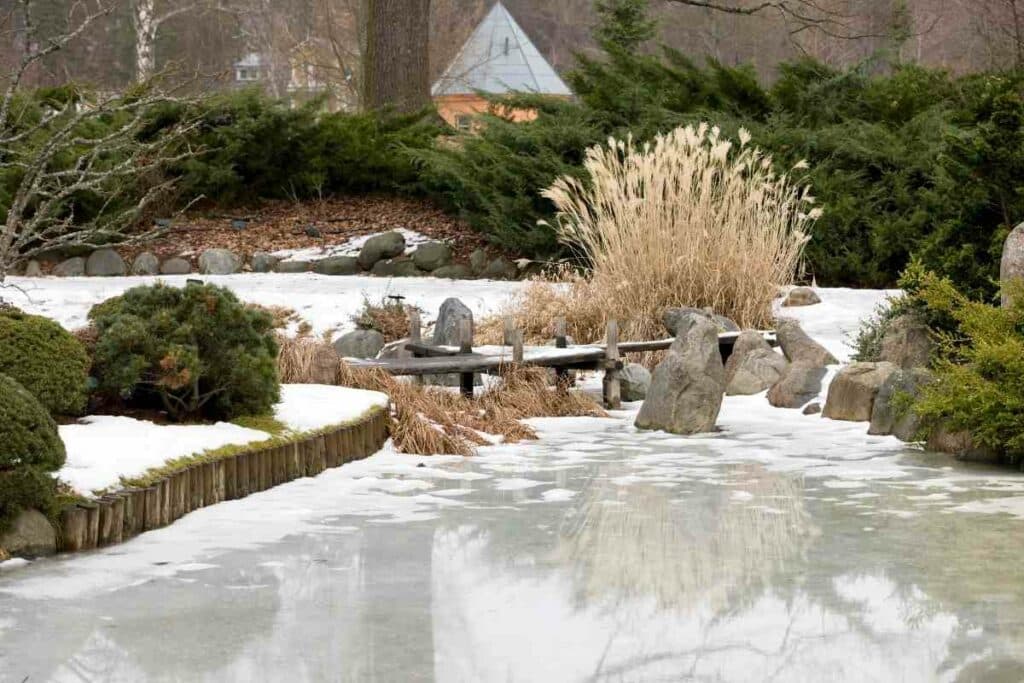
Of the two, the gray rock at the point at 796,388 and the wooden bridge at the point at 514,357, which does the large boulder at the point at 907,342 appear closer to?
the gray rock at the point at 796,388

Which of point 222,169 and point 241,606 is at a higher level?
point 222,169

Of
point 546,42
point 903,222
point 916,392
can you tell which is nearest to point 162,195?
point 903,222

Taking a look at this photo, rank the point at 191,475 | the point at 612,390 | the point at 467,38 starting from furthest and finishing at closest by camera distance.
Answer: the point at 467,38 < the point at 612,390 < the point at 191,475

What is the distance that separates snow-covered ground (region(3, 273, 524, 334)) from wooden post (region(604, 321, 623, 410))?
2354 millimetres

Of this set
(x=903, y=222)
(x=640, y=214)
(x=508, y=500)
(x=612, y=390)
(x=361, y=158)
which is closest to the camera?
(x=508, y=500)

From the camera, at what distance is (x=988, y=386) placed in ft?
24.0

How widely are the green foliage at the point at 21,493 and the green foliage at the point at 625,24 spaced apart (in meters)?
14.9

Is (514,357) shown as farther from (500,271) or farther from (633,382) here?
(500,271)

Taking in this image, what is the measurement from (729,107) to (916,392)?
29.7ft

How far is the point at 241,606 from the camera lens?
4.65 meters

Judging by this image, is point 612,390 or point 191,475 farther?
point 612,390

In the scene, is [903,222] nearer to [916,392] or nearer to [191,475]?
[916,392]

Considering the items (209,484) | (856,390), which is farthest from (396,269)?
(209,484)

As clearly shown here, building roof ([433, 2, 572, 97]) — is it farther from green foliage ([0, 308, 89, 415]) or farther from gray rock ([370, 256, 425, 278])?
green foliage ([0, 308, 89, 415])
